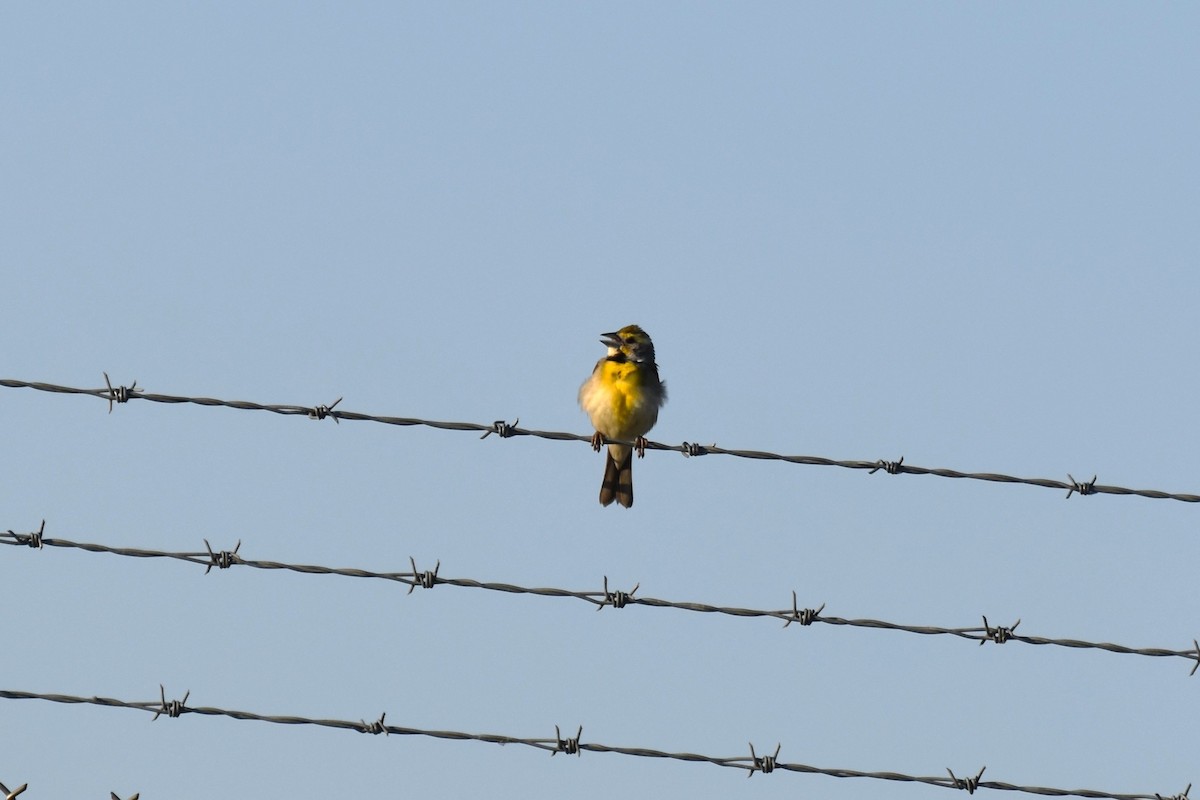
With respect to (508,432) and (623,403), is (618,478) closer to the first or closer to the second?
(623,403)

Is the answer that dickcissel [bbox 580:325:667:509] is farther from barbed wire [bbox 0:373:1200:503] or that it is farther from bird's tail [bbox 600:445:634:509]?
barbed wire [bbox 0:373:1200:503]

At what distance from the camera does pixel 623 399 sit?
13.0m

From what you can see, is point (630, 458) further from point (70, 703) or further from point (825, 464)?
point (70, 703)

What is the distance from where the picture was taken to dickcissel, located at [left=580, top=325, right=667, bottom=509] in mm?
13016

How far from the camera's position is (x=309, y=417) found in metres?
7.72

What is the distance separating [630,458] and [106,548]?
680 centimetres

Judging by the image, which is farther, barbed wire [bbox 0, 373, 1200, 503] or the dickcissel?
the dickcissel

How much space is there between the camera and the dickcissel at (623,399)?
13016 mm

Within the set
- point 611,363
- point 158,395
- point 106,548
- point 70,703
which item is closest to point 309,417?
point 158,395

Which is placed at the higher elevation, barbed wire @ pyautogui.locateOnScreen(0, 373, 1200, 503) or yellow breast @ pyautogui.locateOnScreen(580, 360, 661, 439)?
yellow breast @ pyautogui.locateOnScreen(580, 360, 661, 439)

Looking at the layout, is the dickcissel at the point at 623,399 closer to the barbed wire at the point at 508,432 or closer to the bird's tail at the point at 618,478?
the bird's tail at the point at 618,478

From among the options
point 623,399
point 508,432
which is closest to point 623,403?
point 623,399

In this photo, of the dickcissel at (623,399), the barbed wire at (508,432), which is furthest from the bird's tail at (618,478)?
the barbed wire at (508,432)

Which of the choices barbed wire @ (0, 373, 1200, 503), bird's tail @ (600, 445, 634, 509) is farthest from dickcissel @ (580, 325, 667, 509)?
barbed wire @ (0, 373, 1200, 503)
